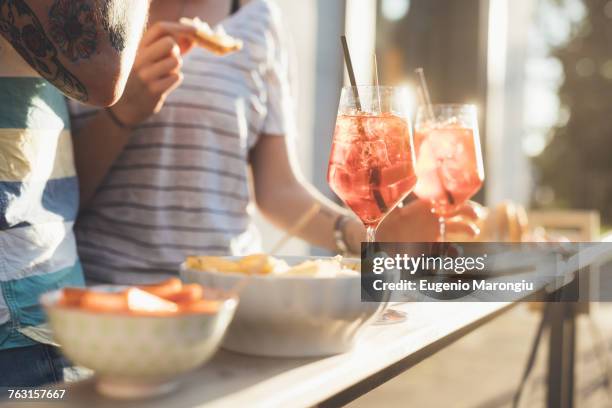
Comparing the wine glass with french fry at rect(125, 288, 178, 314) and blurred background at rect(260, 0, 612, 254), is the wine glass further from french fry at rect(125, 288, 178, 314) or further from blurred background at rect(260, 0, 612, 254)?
french fry at rect(125, 288, 178, 314)

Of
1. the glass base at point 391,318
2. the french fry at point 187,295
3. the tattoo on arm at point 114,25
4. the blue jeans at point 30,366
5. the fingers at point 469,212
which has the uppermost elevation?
the tattoo on arm at point 114,25

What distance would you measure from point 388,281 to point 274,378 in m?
0.17

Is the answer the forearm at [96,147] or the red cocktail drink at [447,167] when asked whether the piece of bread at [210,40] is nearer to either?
the forearm at [96,147]

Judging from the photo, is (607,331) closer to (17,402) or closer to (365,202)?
(365,202)

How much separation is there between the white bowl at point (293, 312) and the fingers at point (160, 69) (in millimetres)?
526

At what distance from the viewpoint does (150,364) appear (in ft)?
1.77

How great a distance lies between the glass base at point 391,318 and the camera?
87 centimetres

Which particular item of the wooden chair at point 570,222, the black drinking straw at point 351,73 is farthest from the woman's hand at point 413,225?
the wooden chair at point 570,222

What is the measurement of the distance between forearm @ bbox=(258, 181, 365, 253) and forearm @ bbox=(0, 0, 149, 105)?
2.20 feet

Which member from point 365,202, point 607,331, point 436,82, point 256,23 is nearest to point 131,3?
point 365,202

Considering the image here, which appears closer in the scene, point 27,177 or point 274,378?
point 274,378

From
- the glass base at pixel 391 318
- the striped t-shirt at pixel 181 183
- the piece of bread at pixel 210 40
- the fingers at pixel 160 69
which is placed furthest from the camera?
the striped t-shirt at pixel 181 183

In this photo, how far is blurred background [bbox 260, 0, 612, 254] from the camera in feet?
12.5

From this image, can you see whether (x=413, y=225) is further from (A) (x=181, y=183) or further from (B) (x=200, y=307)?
(B) (x=200, y=307)
